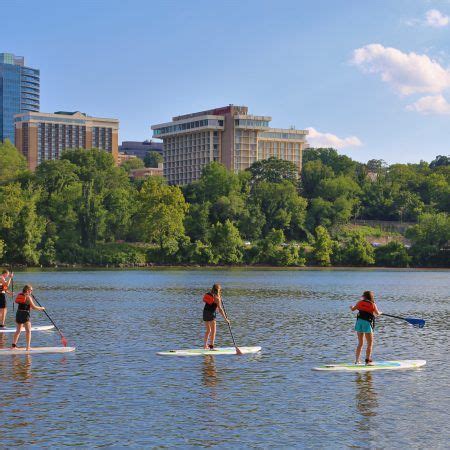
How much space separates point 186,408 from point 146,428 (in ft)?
7.38

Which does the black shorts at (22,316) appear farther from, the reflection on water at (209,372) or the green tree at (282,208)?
the green tree at (282,208)

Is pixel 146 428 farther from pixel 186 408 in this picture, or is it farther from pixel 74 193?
pixel 74 193

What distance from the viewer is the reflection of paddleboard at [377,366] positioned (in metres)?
26.5

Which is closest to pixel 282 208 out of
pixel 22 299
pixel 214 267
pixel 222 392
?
pixel 214 267

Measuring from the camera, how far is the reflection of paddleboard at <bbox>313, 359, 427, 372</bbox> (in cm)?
2655

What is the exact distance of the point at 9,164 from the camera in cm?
16912

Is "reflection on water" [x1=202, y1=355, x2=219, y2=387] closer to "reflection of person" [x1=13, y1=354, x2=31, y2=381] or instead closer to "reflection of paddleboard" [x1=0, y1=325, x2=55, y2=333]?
"reflection of person" [x1=13, y1=354, x2=31, y2=381]

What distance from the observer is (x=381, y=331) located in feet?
134

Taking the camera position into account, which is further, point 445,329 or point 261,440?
point 445,329

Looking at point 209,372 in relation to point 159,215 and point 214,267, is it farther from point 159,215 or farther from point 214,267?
point 159,215

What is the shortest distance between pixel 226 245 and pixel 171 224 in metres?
12.5

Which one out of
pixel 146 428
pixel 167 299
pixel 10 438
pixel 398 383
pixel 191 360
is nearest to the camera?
pixel 10 438

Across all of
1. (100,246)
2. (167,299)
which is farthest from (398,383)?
(100,246)

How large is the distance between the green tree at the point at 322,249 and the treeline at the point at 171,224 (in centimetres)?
24
